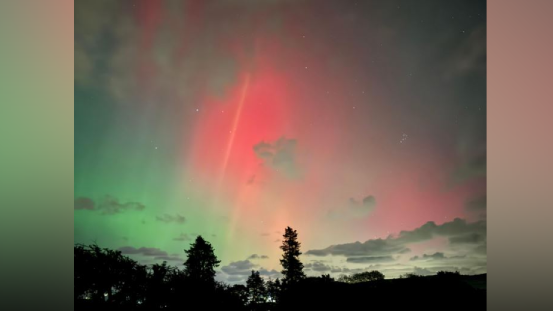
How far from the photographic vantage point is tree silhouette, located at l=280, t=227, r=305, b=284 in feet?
21.5

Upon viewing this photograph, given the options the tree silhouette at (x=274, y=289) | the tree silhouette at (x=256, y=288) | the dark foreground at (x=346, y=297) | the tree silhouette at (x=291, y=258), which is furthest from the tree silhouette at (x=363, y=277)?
the tree silhouette at (x=256, y=288)

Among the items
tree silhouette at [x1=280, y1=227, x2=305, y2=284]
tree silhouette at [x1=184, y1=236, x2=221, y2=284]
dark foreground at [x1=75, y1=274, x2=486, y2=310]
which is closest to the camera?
dark foreground at [x1=75, y1=274, x2=486, y2=310]

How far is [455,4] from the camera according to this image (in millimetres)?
5570

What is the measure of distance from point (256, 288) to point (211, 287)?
72cm

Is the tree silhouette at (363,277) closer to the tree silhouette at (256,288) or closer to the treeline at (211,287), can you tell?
the treeline at (211,287)

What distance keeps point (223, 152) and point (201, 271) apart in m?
2.07

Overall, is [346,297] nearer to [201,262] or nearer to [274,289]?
[274,289]

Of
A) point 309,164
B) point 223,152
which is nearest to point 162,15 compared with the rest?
point 223,152

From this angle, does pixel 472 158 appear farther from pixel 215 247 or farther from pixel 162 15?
pixel 162 15

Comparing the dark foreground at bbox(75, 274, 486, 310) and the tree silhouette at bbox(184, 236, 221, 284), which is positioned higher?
the tree silhouette at bbox(184, 236, 221, 284)

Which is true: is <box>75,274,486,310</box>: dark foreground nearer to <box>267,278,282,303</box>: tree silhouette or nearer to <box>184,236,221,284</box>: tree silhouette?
<box>267,278,282,303</box>: tree silhouette

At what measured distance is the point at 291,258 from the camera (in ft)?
22.4

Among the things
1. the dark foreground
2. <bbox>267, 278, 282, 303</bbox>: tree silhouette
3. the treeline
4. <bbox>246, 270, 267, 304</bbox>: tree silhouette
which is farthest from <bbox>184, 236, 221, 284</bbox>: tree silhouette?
<bbox>267, 278, 282, 303</bbox>: tree silhouette

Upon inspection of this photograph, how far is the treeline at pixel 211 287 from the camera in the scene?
233 inches
